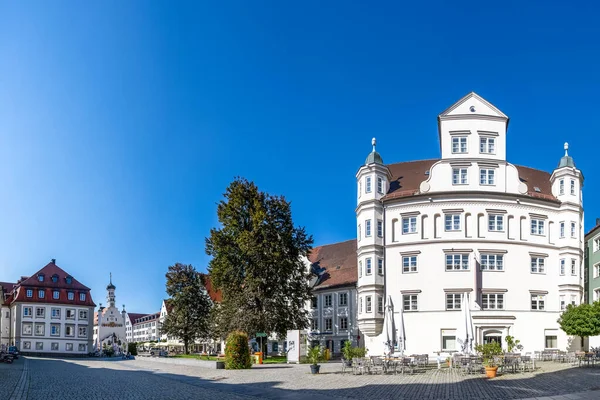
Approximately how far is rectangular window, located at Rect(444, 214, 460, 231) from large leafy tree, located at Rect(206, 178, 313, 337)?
13002 millimetres

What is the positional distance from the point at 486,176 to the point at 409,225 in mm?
7580

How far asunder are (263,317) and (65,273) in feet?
203

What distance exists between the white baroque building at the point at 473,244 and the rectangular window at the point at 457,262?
0.26ft

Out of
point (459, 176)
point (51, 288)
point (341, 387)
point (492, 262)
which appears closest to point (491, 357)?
point (341, 387)

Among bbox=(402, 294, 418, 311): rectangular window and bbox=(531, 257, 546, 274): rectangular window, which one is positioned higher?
bbox=(531, 257, 546, 274): rectangular window

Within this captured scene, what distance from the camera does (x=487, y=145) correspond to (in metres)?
50.9

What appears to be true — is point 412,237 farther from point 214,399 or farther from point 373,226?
point 214,399

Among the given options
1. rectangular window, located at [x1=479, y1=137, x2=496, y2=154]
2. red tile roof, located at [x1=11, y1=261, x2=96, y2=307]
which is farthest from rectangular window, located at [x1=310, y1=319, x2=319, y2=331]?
red tile roof, located at [x1=11, y1=261, x2=96, y2=307]

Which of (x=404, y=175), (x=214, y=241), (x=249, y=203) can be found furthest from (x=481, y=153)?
(x=214, y=241)

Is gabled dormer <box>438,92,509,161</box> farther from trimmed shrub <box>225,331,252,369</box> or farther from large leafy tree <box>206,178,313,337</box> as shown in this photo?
trimmed shrub <box>225,331,252,369</box>

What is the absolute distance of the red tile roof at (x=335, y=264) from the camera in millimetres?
67562

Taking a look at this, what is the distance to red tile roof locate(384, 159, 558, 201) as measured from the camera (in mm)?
51875

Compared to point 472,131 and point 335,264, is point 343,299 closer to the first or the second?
point 335,264

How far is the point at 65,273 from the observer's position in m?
101
